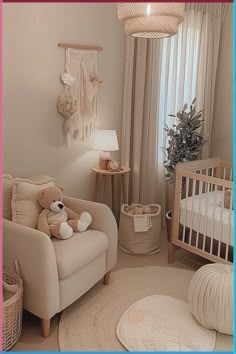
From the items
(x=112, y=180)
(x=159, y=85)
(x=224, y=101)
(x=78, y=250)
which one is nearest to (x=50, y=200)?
(x=78, y=250)

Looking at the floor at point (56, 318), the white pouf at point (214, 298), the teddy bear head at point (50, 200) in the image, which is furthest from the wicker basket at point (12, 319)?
the white pouf at point (214, 298)

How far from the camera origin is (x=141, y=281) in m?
2.86

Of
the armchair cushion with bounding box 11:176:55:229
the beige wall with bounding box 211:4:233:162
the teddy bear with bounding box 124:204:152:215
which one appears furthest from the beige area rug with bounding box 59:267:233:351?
the beige wall with bounding box 211:4:233:162

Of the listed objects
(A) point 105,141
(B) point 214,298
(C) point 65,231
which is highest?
(A) point 105,141

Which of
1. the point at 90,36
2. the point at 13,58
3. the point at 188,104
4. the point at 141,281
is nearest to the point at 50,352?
the point at 141,281

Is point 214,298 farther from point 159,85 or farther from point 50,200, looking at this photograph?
point 159,85

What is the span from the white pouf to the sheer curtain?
168cm

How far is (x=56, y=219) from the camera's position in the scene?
2.56 m

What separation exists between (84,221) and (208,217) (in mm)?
966

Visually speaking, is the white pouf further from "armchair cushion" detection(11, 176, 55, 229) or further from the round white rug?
"armchair cushion" detection(11, 176, 55, 229)

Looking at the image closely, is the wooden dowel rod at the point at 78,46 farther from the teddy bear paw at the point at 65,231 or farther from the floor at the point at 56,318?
the floor at the point at 56,318

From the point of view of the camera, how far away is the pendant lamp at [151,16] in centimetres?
206

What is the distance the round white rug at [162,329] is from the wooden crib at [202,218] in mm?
582

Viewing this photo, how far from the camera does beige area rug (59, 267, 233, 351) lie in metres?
2.13
